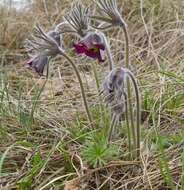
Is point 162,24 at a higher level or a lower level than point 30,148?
higher

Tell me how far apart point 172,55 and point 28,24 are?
966mm

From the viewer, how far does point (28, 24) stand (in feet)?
10.7

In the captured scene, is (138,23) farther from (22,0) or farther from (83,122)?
(83,122)

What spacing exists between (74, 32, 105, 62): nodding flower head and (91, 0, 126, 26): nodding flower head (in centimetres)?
7

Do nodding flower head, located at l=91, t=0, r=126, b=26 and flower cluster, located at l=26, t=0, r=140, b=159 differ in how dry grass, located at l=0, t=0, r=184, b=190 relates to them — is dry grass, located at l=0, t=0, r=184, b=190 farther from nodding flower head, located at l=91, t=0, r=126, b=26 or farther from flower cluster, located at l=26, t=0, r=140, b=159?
nodding flower head, located at l=91, t=0, r=126, b=26

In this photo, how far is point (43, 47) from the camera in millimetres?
1686

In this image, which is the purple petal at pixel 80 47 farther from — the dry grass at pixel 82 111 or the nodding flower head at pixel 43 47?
the dry grass at pixel 82 111

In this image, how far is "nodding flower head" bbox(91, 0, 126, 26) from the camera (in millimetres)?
1553

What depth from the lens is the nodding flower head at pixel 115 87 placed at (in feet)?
5.00

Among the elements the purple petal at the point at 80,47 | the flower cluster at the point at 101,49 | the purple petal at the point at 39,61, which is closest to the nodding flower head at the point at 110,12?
the flower cluster at the point at 101,49

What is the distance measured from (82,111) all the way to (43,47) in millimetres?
463

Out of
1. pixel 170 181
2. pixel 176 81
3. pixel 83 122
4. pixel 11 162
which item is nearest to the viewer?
pixel 170 181

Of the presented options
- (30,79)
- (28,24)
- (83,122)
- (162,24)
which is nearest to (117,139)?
(83,122)

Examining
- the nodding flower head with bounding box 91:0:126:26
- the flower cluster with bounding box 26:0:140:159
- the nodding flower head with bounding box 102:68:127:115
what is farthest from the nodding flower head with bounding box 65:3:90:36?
the nodding flower head with bounding box 102:68:127:115
